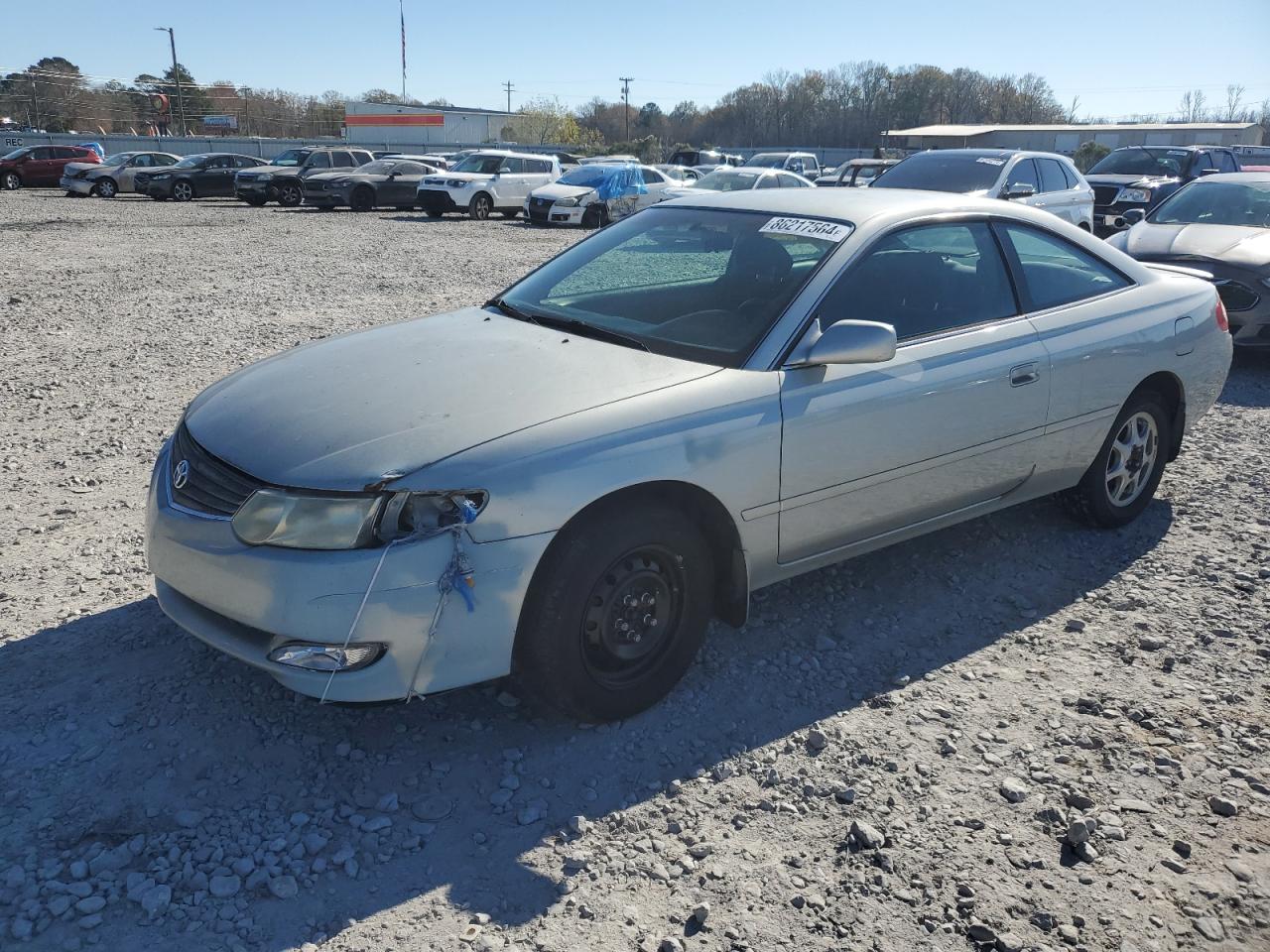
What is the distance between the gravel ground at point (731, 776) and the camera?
97.4 inches

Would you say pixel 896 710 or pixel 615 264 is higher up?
pixel 615 264

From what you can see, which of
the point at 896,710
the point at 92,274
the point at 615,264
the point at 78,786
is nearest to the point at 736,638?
the point at 896,710

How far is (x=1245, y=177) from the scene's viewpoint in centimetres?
985

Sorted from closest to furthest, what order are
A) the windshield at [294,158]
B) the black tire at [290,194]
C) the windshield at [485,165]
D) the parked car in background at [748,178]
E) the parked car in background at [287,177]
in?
the parked car in background at [748,178] < the windshield at [485,165] < the parked car in background at [287,177] < the black tire at [290,194] < the windshield at [294,158]

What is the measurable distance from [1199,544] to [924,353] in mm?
2107

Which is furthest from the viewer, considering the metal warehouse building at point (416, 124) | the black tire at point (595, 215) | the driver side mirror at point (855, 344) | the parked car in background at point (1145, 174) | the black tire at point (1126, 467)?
the metal warehouse building at point (416, 124)

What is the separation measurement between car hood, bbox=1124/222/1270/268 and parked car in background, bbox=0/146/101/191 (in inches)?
1190

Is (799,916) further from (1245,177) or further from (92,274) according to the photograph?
(92,274)

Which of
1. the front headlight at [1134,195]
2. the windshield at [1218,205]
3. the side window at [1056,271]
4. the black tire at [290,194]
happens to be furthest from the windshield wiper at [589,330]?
the black tire at [290,194]

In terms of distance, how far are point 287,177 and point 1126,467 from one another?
86.6 feet

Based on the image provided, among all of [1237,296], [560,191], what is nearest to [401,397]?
[1237,296]

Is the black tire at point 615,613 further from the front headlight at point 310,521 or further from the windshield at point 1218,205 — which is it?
the windshield at point 1218,205

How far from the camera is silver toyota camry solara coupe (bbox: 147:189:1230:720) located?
277cm

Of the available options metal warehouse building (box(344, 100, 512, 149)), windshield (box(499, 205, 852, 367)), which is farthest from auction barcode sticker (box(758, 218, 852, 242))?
metal warehouse building (box(344, 100, 512, 149))
